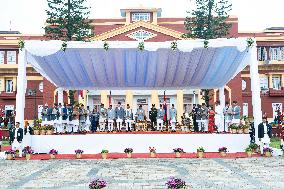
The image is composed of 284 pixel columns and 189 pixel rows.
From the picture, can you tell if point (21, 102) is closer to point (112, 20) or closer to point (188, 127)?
point (188, 127)

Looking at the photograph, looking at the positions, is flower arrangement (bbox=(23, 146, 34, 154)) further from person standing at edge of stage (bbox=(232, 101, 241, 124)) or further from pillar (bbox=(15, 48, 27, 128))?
person standing at edge of stage (bbox=(232, 101, 241, 124))

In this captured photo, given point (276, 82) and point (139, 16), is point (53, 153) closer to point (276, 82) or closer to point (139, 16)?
point (139, 16)

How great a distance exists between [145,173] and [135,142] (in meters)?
4.90

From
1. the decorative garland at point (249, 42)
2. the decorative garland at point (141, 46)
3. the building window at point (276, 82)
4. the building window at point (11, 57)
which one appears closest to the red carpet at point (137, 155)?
the decorative garland at point (141, 46)

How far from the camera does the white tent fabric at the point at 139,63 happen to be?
536 inches

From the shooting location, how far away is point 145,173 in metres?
9.80

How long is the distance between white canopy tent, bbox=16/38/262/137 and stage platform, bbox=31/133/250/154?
151cm

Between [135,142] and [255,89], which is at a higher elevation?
[255,89]

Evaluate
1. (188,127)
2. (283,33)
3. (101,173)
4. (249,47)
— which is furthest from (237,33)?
(101,173)

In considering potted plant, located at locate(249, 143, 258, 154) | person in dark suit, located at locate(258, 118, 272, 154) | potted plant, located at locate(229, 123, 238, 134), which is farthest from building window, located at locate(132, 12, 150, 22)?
potted plant, located at locate(249, 143, 258, 154)

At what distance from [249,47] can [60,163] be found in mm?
7914

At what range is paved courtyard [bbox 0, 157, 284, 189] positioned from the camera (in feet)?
27.1

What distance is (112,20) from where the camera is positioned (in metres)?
42.7

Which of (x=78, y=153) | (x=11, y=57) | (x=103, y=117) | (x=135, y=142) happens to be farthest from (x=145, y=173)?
(x=11, y=57)
